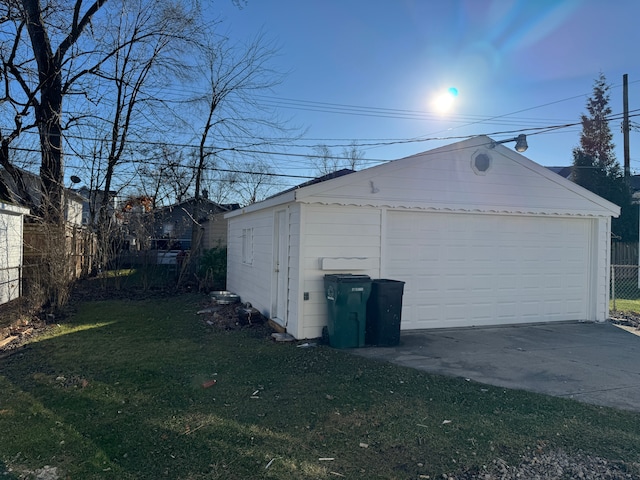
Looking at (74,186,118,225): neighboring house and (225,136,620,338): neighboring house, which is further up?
(74,186,118,225): neighboring house

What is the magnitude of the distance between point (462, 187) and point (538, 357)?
129 inches

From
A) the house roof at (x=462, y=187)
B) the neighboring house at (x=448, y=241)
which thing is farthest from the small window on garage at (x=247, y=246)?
the house roof at (x=462, y=187)

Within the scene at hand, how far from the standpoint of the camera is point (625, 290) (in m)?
15.3

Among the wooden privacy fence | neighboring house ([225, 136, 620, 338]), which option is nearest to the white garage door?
neighboring house ([225, 136, 620, 338])

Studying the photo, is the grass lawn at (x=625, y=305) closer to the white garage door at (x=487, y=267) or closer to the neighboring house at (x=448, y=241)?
the neighboring house at (x=448, y=241)

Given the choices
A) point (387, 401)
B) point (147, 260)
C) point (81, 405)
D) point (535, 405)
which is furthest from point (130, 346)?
point (147, 260)

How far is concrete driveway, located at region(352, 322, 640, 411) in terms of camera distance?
5.00 m

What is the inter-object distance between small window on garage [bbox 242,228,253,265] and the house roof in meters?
1.48

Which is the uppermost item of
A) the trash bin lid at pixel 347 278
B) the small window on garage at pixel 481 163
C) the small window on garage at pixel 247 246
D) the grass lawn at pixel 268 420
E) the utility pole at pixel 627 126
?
the utility pole at pixel 627 126

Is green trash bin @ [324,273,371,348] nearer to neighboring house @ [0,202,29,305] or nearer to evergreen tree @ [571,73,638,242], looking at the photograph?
neighboring house @ [0,202,29,305]

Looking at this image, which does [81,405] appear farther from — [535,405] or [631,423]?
[631,423]

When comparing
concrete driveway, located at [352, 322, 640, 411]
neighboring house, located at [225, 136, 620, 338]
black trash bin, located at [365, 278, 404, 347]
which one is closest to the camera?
concrete driveway, located at [352, 322, 640, 411]

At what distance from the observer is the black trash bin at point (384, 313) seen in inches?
265

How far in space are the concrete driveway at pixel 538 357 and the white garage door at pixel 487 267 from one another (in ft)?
1.20
